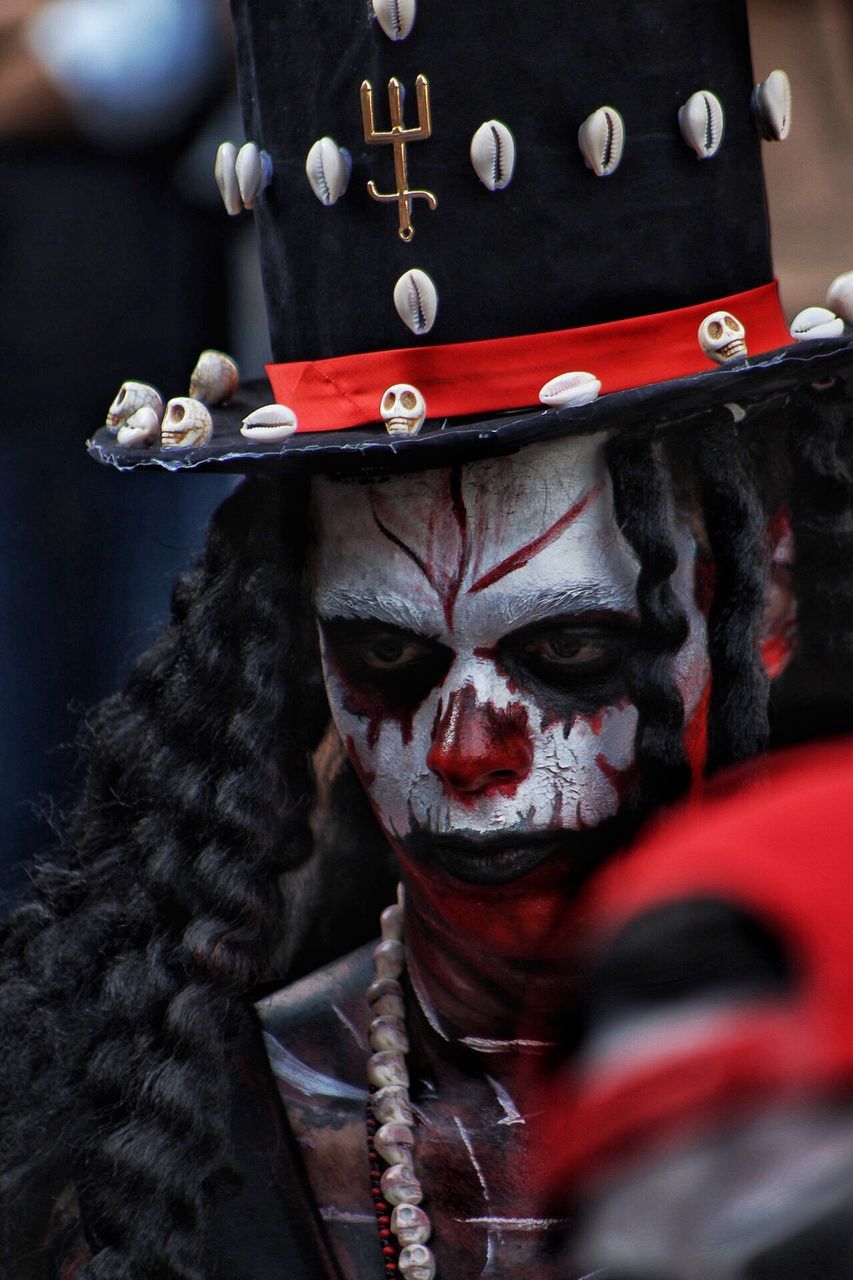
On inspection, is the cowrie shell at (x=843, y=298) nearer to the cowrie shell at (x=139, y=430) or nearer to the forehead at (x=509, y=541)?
the forehead at (x=509, y=541)

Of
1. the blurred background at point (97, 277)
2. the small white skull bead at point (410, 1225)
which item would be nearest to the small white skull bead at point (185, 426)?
the small white skull bead at point (410, 1225)

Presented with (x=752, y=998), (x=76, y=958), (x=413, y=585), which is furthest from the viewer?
(x=76, y=958)

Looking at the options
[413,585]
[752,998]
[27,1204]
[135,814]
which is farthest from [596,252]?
[27,1204]

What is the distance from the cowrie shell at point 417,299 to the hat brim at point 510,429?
0.34ft

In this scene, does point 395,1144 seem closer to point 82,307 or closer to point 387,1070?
point 387,1070

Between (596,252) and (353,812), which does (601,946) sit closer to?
(596,252)

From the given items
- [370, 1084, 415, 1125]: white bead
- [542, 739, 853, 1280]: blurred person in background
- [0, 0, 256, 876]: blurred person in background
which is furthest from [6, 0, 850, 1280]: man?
[0, 0, 256, 876]: blurred person in background

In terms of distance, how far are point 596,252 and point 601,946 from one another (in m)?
1.07

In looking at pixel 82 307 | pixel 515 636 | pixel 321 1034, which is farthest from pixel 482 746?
pixel 82 307

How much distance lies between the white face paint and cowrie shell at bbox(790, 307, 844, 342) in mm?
246

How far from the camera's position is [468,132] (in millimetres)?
1551

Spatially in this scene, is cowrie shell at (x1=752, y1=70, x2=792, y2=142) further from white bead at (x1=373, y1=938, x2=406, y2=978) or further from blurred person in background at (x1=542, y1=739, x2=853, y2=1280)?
blurred person in background at (x1=542, y1=739, x2=853, y2=1280)

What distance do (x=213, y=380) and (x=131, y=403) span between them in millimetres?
155

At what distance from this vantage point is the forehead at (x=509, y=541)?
164 centimetres
